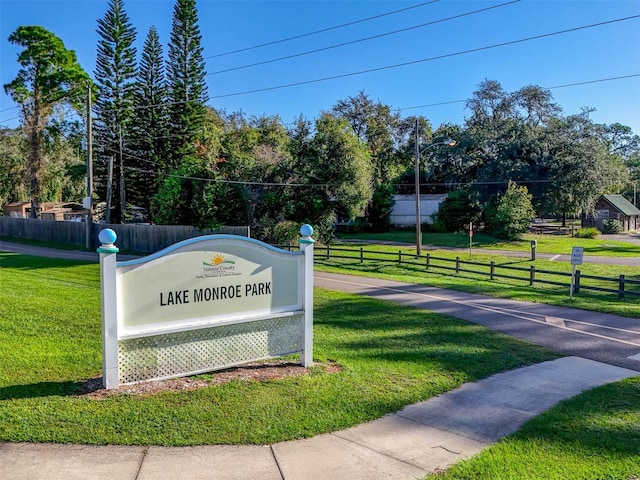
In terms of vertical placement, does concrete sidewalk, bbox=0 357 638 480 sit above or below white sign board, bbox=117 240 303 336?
below

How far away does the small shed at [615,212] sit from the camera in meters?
56.3

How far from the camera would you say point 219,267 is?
616 cm

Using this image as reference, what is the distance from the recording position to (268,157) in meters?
30.7

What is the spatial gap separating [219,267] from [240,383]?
141 centimetres

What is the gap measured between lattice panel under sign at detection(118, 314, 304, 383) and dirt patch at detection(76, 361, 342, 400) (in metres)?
0.11

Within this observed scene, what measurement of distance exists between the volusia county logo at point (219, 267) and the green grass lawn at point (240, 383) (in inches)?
52.4

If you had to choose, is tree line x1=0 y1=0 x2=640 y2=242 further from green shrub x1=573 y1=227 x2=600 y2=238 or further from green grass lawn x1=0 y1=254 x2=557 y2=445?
green grass lawn x1=0 y1=254 x2=557 y2=445

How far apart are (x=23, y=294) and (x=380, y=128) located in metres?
56.0

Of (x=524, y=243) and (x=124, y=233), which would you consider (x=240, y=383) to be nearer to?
(x=124, y=233)

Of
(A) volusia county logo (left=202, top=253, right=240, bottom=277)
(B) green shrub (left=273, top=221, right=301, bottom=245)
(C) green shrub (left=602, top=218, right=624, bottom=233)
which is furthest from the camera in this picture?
(C) green shrub (left=602, top=218, right=624, bottom=233)

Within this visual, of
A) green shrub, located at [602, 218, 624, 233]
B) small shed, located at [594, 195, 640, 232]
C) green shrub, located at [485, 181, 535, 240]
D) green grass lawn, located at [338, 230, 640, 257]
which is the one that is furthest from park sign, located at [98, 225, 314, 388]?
small shed, located at [594, 195, 640, 232]

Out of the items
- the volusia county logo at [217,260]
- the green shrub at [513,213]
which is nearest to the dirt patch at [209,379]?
the volusia county logo at [217,260]

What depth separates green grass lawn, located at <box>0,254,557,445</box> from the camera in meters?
4.61

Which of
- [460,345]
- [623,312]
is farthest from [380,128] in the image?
[460,345]
